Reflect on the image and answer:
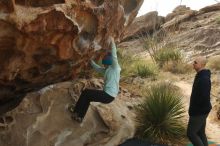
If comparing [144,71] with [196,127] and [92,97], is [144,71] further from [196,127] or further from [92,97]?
[196,127]

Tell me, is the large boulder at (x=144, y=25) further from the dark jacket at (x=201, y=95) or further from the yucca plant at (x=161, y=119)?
the dark jacket at (x=201, y=95)

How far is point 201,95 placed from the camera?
6.23 metres

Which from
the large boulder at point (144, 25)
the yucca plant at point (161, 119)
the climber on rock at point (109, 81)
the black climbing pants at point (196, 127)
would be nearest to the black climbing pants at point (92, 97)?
the climber on rock at point (109, 81)

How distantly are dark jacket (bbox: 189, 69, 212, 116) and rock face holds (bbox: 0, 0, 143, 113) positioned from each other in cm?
165

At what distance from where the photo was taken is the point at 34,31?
5309 mm

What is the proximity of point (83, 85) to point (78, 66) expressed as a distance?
1562mm

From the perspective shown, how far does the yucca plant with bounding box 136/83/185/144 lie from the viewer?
855 cm

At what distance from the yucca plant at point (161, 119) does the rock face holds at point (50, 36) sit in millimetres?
2136

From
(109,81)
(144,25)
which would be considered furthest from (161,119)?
(144,25)

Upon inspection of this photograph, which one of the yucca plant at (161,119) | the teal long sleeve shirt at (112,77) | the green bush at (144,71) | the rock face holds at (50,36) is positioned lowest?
the yucca plant at (161,119)

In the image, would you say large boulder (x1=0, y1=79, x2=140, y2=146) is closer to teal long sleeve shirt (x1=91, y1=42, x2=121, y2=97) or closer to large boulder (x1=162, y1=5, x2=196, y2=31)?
teal long sleeve shirt (x1=91, y1=42, x2=121, y2=97)

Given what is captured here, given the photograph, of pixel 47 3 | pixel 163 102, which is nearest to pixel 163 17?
pixel 163 102

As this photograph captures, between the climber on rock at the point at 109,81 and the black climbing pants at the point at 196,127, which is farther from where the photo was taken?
the climber on rock at the point at 109,81

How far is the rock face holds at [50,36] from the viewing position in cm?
514
